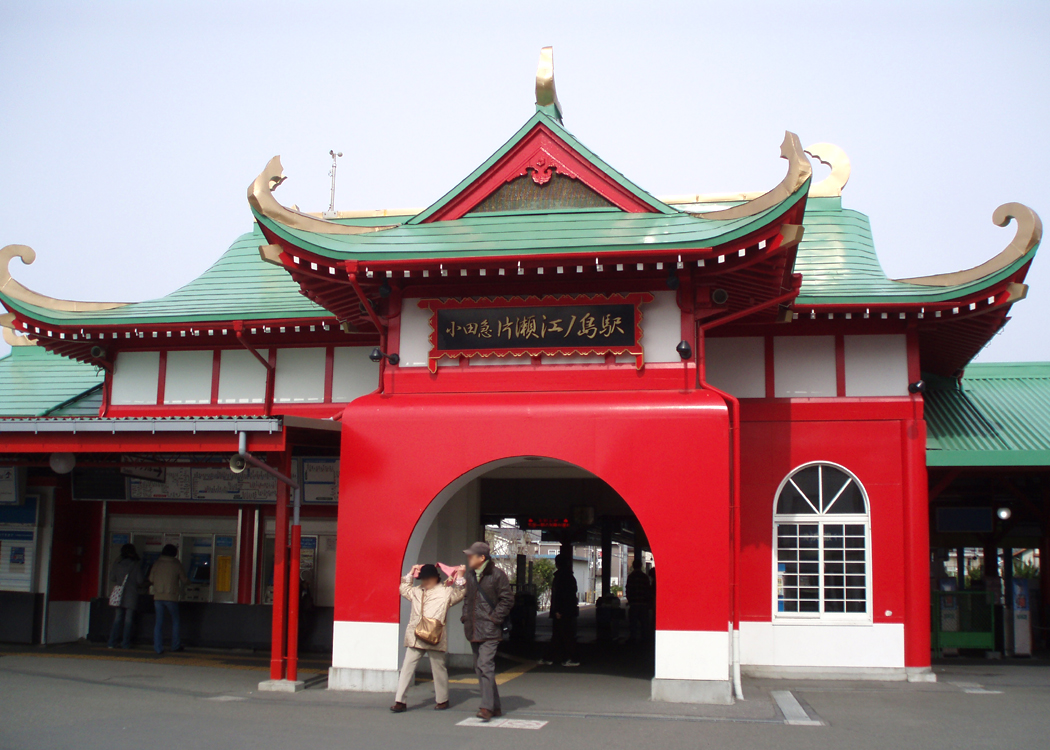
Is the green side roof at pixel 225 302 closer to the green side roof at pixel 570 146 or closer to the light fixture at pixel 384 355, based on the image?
the light fixture at pixel 384 355

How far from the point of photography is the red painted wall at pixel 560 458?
9695mm

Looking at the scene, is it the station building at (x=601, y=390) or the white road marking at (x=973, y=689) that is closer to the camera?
the station building at (x=601, y=390)

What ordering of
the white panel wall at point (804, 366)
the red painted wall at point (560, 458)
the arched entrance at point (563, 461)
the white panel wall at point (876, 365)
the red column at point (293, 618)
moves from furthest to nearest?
the white panel wall at point (804, 366), the white panel wall at point (876, 365), the red column at point (293, 618), the red painted wall at point (560, 458), the arched entrance at point (563, 461)

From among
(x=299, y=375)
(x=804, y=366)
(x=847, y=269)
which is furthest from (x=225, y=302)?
(x=847, y=269)

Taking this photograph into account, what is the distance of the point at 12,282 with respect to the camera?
42.8ft

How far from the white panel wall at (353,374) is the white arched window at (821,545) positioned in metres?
5.74

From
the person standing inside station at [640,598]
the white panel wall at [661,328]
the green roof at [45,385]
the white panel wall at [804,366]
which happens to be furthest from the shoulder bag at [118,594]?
the white panel wall at [804,366]

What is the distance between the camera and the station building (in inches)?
391

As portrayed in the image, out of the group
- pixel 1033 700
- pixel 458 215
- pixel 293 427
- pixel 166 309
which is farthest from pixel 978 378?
pixel 166 309

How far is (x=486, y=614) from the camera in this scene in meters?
8.73

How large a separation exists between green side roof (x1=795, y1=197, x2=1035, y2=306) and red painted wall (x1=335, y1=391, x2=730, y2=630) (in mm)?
2704

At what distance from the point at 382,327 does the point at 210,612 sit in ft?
20.4

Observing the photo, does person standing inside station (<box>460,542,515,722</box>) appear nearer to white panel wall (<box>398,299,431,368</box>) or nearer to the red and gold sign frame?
the red and gold sign frame

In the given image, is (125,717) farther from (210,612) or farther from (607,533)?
(607,533)
